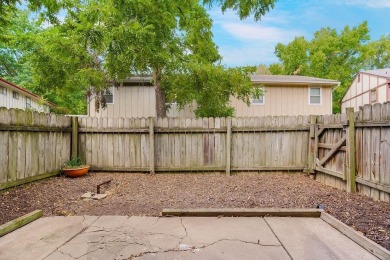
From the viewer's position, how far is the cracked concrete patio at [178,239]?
8.11ft

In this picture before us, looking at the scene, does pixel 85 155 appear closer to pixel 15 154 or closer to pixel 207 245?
pixel 15 154

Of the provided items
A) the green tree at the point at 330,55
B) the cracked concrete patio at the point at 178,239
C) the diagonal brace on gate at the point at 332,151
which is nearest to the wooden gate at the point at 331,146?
the diagonal brace on gate at the point at 332,151

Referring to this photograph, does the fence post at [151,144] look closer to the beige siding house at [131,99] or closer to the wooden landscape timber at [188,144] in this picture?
the wooden landscape timber at [188,144]

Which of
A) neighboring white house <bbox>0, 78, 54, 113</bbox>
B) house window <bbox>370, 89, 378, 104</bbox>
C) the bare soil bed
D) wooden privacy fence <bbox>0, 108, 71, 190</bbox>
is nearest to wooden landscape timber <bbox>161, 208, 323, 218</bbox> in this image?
the bare soil bed

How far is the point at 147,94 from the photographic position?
1238 centimetres

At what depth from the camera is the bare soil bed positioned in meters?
3.60

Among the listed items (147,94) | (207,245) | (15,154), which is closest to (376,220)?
(207,245)

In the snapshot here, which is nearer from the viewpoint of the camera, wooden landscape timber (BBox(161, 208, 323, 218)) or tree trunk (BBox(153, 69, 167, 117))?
wooden landscape timber (BBox(161, 208, 323, 218))

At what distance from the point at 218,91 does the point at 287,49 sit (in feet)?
66.7

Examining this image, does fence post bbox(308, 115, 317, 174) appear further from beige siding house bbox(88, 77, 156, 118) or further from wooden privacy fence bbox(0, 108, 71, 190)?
beige siding house bbox(88, 77, 156, 118)

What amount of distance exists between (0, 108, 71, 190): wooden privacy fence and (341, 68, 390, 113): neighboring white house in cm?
1801

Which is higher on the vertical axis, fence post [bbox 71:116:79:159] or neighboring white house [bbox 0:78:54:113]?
neighboring white house [bbox 0:78:54:113]

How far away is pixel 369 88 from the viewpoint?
18.7 m

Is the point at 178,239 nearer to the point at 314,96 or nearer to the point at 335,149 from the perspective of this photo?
the point at 335,149
